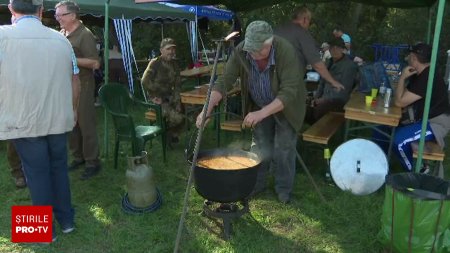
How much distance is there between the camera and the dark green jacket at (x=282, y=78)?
316 centimetres

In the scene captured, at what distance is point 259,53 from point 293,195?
5.12 feet

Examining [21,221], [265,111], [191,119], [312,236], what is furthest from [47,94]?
[191,119]

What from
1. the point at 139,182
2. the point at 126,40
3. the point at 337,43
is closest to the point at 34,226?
the point at 139,182

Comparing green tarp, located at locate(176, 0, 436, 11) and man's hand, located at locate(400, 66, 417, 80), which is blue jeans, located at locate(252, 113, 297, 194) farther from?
green tarp, located at locate(176, 0, 436, 11)

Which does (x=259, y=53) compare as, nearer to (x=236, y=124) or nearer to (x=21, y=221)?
(x=236, y=124)

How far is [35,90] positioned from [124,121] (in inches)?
64.0

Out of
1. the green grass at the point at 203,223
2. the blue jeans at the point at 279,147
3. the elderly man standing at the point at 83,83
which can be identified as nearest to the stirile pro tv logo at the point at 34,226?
the green grass at the point at 203,223

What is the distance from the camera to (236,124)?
181 inches

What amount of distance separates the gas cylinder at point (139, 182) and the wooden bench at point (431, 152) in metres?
2.44

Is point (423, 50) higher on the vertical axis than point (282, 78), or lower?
higher

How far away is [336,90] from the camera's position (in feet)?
16.1

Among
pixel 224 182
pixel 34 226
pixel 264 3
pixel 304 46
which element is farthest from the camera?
pixel 264 3

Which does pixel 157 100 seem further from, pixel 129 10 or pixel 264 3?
pixel 129 10

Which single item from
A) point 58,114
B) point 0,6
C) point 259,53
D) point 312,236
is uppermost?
point 0,6
